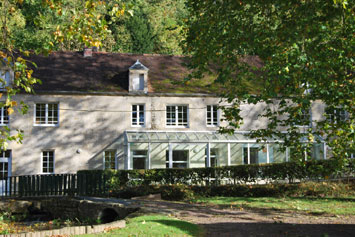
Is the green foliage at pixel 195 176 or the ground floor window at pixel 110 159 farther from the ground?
the ground floor window at pixel 110 159

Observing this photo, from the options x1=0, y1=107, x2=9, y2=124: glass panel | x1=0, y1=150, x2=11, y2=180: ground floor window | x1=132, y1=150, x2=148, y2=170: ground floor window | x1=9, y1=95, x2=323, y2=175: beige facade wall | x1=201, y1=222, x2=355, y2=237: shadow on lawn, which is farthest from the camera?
x1=132, y1=150, x2=148, y2=170: ground floor window

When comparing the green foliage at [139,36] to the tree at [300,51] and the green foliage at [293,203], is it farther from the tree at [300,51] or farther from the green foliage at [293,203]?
the tree at [300,51]

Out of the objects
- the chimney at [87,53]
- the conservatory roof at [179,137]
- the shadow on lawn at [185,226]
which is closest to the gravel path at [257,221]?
the shadow on lawn at [185,226]

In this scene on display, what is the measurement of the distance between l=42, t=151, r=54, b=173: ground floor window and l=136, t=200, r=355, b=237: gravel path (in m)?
12.6

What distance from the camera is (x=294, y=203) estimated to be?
17.7 metres

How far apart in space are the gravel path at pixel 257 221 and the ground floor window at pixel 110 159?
458 inches

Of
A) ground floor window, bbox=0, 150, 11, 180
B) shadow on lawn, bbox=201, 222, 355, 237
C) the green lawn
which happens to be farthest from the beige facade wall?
shadow on lawn, bbox=201, 222, 355, 237

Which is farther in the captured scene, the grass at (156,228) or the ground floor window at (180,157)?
the ground floor window at (180,157)

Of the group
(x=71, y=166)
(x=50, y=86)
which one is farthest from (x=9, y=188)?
(x=50, y=86)

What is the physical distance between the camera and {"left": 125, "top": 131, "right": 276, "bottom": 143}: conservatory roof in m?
27.0

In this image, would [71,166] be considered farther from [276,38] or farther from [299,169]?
[276,38]

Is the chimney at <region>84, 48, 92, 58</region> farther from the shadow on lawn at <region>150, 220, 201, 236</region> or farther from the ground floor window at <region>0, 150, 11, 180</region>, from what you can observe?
the shadow on lawn at <region>150, 220, 201, 236</region>

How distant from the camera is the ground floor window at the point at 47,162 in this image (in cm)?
2717

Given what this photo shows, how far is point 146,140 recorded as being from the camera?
26.7 meters
